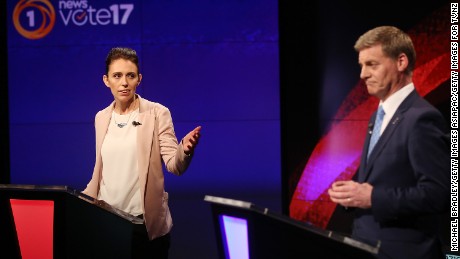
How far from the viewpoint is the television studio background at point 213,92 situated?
5.12 m

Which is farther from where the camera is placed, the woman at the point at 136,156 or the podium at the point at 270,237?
the woman at the point at 136,156

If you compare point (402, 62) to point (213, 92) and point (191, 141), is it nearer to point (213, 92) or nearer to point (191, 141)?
point (191, 141)

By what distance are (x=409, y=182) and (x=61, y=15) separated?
13.4ft

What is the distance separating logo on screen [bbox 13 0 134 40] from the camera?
5.39 m

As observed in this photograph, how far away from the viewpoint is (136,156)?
3.01 m

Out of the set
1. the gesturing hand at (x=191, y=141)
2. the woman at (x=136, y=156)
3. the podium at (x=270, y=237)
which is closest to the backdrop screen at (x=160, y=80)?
the woman at (x=136, y=156)

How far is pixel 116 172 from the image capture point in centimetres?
300

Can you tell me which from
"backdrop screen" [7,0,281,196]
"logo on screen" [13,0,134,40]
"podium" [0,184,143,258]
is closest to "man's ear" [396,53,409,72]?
"podium" [0,184,143,258]

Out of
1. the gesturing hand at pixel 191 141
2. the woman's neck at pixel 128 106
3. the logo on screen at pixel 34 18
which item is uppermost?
the logo on screen at pixel 34 18

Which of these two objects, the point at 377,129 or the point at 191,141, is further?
the point at 191,141

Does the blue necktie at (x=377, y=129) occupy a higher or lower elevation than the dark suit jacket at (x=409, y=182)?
higher

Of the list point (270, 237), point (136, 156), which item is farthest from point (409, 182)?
point (136, 156)

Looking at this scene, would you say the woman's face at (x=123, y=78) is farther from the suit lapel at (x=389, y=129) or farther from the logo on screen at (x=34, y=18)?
the logo on screen at (x=34, y=18)

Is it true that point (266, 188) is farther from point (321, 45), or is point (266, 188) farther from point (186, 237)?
point (321, 45)
